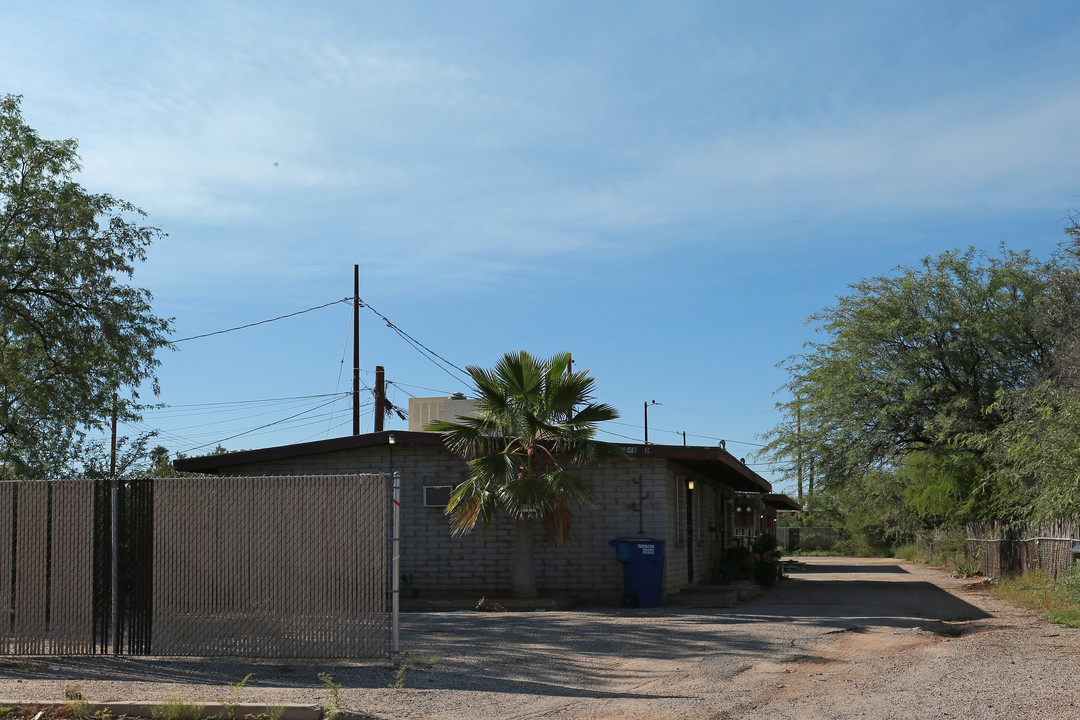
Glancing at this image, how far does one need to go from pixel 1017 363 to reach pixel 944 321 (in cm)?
184

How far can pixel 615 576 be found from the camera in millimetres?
19156

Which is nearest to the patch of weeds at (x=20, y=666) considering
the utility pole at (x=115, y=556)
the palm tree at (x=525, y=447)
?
the utility pole at (x=115, y=556)

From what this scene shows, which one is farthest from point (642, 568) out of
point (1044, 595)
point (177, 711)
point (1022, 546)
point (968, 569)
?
point (968, 569)

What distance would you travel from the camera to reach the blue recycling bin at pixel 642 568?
1822 centimetres

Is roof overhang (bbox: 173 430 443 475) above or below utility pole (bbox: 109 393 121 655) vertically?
above

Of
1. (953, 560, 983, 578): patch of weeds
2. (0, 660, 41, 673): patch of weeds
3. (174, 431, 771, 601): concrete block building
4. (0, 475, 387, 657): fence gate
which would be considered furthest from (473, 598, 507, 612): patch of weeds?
(953, 560, 983, 578): patch of weeds

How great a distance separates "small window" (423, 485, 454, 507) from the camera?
63.8ft

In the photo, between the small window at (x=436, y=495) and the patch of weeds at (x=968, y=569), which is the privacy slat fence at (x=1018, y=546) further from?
the small window at (x=436, y=495)

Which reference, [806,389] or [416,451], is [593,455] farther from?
[806,389]

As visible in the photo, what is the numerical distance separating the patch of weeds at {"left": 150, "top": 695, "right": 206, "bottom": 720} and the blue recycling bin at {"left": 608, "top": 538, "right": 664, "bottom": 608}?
1093 centimetres

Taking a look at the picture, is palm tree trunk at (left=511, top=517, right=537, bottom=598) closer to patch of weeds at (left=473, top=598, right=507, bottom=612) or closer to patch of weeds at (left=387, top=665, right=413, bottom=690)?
patch of weeds at (left=473, top=598, right=507, bottom=612)

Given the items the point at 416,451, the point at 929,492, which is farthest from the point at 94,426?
the point at 929,492

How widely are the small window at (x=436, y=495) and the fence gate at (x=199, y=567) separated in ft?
26.5

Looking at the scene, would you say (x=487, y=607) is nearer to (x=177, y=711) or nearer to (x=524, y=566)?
(x=524, y=566)
